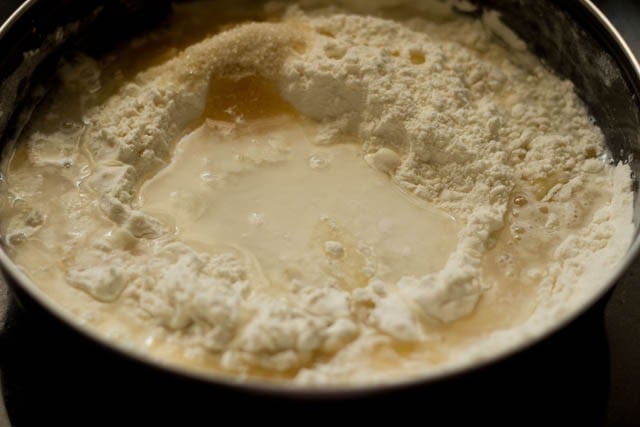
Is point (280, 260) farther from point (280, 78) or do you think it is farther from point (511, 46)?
point (511, 46)

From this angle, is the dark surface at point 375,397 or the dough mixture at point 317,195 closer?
the dark surface at point 375,397

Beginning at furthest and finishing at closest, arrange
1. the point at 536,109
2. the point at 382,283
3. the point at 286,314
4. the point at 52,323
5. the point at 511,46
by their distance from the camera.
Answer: the point at 511,46 → the point at 536,109 → the point at 382,283 → the point at 286,314 → the point at 52,323

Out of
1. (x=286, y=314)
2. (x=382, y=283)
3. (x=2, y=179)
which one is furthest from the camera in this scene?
(x=2, y=179)

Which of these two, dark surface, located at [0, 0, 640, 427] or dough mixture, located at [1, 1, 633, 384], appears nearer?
dark surface, located at [0, 0, 640, 427]

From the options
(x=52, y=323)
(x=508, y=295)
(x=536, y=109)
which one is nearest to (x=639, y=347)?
(x=508, y=295)
